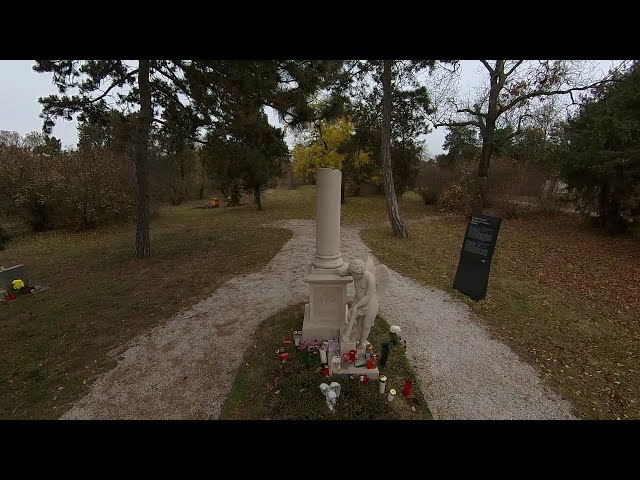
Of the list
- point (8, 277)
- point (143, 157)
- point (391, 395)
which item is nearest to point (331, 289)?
point (391, 395)

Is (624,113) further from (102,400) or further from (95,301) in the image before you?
(95,301)

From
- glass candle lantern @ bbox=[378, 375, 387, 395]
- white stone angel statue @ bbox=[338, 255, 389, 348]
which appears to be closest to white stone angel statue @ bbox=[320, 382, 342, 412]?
glass candle lantern @ bbox=[378, 375, 387, 395]

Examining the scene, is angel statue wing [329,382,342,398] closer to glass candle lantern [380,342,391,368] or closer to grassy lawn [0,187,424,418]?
glass candle lantern [380,342,391,368]

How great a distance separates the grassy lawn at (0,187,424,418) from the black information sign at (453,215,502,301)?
6.04 meters

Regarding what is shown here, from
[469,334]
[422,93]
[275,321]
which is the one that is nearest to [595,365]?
[469,334]

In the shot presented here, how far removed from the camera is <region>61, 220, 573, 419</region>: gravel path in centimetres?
382

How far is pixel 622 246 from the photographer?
11.2 metres

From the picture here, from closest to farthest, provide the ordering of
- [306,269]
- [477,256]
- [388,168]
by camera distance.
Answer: [477,256] < [306,269] < [388,168]

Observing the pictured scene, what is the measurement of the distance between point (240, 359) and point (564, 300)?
748cm

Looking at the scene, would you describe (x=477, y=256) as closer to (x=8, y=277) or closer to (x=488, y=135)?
(x=488, y=135)

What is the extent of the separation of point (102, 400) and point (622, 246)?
16.8 meters

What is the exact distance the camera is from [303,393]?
3.83 m

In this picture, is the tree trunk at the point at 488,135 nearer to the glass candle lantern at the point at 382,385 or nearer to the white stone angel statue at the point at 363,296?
the white stone angel statue at the point at 363,296

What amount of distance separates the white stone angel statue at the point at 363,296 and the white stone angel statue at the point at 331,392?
84 cm
